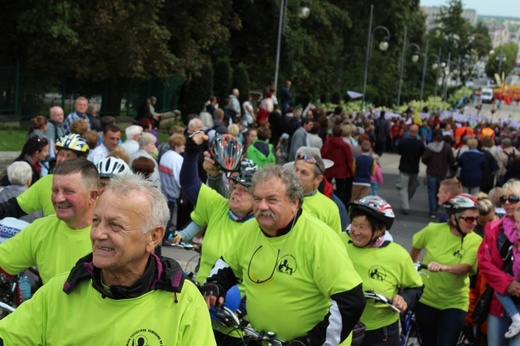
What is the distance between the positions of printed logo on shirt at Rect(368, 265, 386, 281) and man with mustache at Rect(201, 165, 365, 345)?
1.35 m

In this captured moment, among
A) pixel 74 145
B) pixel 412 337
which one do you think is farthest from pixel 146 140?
pixel 412 337

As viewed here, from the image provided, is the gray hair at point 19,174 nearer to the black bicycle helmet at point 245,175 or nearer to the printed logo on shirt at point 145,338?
the black bicycle helmet at point 245,175

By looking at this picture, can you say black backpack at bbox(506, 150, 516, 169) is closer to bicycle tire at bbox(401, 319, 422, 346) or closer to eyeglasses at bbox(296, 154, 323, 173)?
bicycle tire at bbox(401, 319, 422, 346)

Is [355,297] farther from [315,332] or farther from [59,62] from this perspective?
[59,62]

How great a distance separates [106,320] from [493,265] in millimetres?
4317

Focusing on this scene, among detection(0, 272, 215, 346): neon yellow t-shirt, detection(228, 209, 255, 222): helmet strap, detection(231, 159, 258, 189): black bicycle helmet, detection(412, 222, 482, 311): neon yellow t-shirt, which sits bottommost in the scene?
detection(412, 222, 482, 311): neon yellow t-shirt

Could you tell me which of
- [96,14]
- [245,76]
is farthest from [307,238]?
[245,76]

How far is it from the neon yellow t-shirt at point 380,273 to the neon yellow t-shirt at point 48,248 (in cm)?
217

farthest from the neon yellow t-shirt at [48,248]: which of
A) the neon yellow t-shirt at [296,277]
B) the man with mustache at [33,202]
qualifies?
the man with mustache at [33,202]

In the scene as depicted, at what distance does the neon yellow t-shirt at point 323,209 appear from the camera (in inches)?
278

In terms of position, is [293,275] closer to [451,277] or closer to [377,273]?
[377,273]

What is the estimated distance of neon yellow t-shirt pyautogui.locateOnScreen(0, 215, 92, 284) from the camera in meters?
4.76

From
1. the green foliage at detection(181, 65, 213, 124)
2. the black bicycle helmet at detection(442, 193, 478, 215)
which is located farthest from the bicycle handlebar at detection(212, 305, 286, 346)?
the green foliage at detection(181, 65, 213, 124)

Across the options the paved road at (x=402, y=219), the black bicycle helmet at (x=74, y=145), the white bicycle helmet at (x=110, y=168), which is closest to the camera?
the white bicycle helmet at (x=110, y=168)
